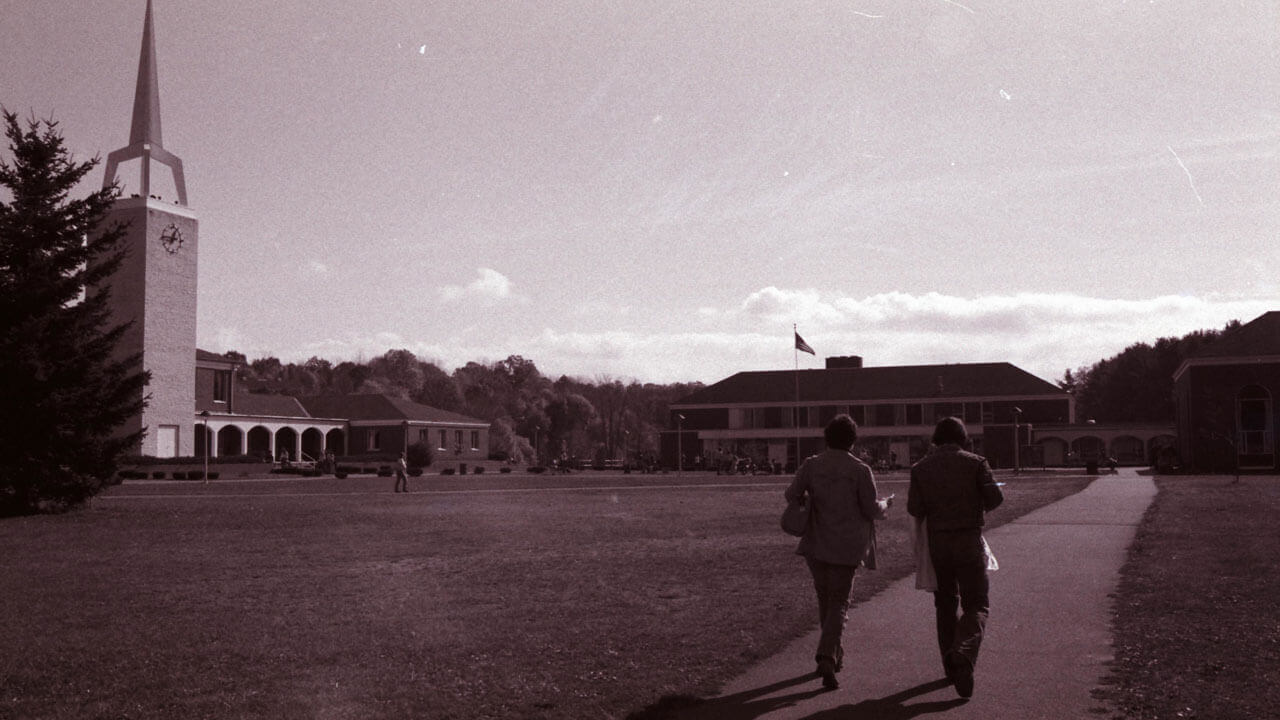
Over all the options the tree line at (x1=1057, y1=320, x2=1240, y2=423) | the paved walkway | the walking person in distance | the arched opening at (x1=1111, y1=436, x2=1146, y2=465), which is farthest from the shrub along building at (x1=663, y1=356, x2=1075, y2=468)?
the paved walkway

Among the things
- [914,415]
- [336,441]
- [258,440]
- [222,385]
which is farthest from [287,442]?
[914,415]

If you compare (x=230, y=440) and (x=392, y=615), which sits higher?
(x=230, y=440)

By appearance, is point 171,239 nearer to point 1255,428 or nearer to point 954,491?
point 1255,428

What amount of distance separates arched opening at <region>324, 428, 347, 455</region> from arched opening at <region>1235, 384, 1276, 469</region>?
59828 millimetres

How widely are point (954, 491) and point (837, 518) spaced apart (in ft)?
2.66

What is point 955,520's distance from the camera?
711 centimetres

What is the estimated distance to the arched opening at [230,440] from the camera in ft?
229

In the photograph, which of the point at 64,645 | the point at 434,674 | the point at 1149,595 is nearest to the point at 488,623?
the point at 434,674

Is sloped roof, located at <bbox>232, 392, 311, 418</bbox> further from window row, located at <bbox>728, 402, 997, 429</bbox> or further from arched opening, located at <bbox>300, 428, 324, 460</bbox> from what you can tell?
window row, located at <bbox>728, 402, 997, 429</bbox>

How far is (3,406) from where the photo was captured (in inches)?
965

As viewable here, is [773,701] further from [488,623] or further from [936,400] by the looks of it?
[936,400]

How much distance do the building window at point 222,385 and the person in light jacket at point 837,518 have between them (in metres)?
67.8

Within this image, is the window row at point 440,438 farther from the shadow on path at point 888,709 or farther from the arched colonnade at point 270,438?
the shadow on path at point 888,709

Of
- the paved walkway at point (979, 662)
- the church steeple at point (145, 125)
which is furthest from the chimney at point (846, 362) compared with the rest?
the paved walkway at point (979, 662)
